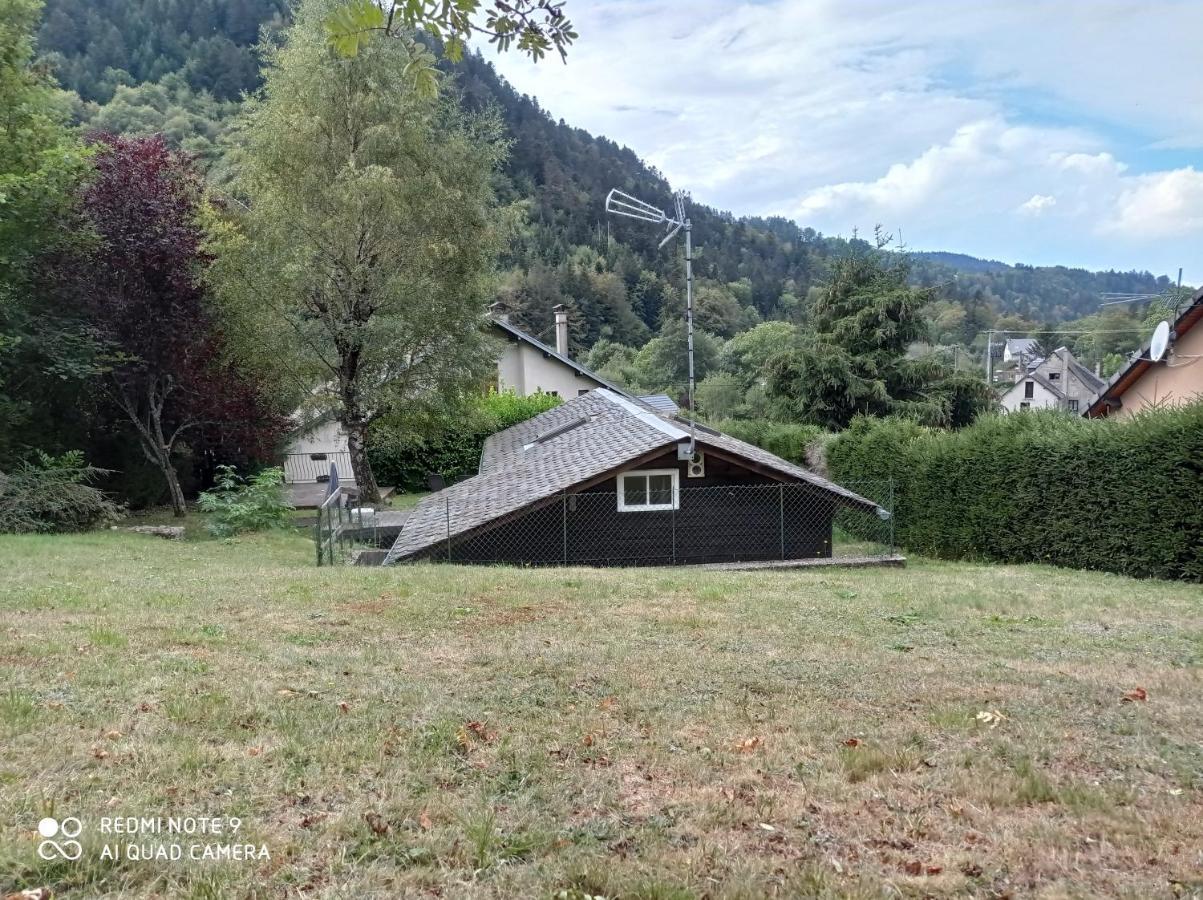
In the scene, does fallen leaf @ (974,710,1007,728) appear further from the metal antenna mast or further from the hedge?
the hedge

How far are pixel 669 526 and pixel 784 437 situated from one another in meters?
11.7

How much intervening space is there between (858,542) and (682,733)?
52.1 ft

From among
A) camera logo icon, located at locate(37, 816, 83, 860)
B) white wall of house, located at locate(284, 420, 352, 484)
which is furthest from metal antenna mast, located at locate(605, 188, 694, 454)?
white wall of house, located at locate(284, 420, 352, 484)

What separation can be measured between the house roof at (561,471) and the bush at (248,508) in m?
3.27

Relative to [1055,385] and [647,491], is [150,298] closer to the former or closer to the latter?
[647,491]

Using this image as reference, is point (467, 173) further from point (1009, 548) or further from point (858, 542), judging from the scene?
point (1009, 548)

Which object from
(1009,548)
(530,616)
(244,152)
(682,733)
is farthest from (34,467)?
(1009,548)

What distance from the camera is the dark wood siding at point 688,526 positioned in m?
14.0

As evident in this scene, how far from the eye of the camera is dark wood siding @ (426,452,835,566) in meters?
14.0

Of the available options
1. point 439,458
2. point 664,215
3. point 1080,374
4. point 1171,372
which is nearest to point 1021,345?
point 1080,374

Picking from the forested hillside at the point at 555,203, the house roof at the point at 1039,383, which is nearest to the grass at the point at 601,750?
the forested hillside at the point at 555,203

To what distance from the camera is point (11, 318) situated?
655 inches

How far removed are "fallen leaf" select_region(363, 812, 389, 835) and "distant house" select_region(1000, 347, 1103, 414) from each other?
65.0 metres

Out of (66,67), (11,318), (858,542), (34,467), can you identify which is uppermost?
(66,67)
